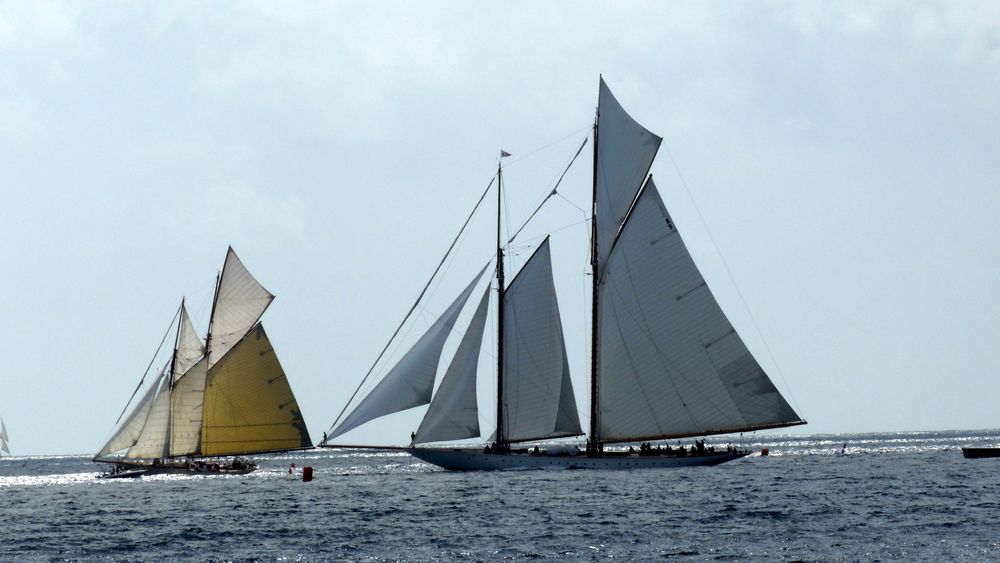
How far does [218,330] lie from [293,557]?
50.5 m

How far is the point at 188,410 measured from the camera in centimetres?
8744

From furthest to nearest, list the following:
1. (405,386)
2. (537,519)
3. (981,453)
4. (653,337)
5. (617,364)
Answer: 1. (981,453)
2. (617,364)
3. (653,337)
4. (405,386)
5. (537,519)

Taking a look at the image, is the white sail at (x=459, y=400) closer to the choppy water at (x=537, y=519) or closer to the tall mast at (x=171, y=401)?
the choppy water at (x=537, y=519)

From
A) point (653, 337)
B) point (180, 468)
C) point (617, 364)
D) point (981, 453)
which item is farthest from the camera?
point (981, 453)

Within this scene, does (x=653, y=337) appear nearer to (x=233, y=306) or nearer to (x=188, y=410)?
(x=233, y=306)

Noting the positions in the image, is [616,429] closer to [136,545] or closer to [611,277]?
[611,277]

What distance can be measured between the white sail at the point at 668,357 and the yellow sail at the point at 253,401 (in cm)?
2535

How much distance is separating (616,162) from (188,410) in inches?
1437

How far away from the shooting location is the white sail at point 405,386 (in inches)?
2660

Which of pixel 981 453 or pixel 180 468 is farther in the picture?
pixel 981 453

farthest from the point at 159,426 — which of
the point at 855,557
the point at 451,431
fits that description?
the point at 855,557

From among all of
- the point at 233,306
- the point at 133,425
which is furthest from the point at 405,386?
the point at 133,425

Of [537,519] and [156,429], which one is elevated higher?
[156,429]

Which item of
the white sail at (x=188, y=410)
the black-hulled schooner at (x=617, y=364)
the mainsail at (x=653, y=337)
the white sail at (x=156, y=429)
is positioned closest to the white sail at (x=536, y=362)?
the black-hulled schooner at (x=617, y=364)
